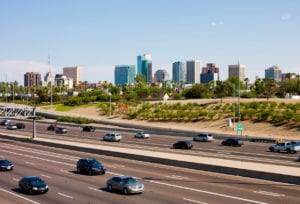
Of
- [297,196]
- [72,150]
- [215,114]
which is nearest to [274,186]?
[297,196]

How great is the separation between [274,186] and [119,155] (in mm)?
20442

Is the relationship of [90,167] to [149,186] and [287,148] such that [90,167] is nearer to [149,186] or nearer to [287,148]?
[149,186]

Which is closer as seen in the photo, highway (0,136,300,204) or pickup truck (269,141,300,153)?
highway (0,136,300,204)

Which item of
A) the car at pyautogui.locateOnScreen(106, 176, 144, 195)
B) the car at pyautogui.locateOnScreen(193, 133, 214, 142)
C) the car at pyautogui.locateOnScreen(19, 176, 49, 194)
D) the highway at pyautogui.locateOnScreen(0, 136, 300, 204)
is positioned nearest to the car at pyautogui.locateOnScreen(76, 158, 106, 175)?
the highway at pyautogui.locateOnScreen(0, 136, 300, 204)

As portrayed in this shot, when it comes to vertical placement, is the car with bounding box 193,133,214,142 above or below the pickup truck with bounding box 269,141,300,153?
below

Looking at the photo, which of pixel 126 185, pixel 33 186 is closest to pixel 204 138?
pixel 126 185

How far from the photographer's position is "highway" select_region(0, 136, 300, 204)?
1050 inches

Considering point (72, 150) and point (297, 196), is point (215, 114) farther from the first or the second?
point (297, 196)

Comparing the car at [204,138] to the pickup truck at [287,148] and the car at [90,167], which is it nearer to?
the pickup truck at [287,148]

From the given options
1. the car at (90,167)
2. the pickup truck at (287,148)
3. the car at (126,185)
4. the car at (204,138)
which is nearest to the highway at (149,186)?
the car at (126,185)

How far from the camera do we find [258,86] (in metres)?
130

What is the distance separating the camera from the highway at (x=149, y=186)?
87.5 ft

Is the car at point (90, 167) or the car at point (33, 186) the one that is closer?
the car at point (33, 186)

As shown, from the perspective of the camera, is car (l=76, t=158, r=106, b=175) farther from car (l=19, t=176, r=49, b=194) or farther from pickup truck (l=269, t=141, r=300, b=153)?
pickup truck (l=269, t=141, r=300, b=153)
